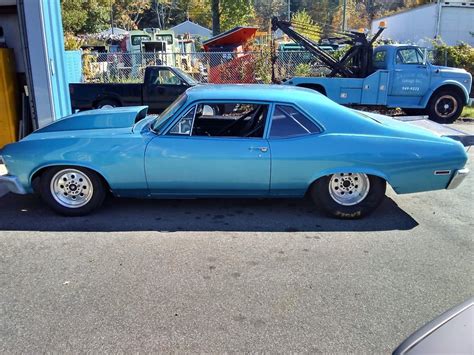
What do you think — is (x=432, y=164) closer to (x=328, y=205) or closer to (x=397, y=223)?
(x=397, y=223)

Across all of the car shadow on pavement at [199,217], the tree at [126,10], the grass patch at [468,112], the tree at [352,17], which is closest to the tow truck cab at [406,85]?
the grass patch at [468,112]

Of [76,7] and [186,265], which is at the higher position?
[76,7]

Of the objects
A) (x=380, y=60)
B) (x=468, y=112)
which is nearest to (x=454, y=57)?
(x=468, y=112)

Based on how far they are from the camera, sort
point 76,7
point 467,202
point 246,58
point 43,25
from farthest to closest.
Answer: point 76,7 → point 246,58 → point 43,25 → point 467,202

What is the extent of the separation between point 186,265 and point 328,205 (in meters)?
1.84

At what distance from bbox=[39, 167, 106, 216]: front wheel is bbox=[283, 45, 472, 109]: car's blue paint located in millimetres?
7915

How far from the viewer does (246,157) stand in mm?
4715

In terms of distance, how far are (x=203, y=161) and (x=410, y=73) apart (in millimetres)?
8914

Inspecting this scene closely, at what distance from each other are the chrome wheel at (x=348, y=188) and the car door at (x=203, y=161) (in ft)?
2.48

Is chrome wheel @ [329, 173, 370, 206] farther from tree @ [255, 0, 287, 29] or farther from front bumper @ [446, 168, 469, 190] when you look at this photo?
tree @ [255, 0, 287, 29]

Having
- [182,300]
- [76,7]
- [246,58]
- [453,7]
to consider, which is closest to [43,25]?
[182,300]

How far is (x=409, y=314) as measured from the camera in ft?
10.5

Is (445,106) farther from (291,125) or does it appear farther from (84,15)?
A: (84,15)

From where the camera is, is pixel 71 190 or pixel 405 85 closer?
pixel 71 190
